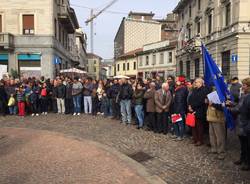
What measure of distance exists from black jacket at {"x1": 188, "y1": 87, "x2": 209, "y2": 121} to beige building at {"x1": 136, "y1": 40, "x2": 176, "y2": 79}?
143ft

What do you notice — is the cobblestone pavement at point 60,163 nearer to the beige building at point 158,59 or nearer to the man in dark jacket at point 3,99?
the man in dark jacket at point 3,99

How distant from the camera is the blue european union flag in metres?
7.73

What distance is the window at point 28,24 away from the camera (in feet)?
91.9

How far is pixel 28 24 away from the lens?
1104 inches

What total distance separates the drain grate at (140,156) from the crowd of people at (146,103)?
65.3 inches

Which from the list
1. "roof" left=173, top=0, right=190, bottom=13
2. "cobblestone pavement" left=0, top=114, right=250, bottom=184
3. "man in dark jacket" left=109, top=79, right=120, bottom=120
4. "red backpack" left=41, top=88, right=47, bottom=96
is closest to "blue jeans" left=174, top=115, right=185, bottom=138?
"cobblestone pavement" left=0, top=114, right=250, bottom=184

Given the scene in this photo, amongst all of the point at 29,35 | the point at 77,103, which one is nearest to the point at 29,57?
the point at 29,35

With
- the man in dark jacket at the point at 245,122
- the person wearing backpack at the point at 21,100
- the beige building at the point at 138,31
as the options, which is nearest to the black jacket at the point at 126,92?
the person wearing backpack at the point at 21,100

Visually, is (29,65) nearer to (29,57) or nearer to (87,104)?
(29,57)

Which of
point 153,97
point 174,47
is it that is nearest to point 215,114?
point 153,97

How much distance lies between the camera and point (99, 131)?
11.4 metres

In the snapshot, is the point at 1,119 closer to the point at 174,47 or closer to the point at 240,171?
the point at 240,171

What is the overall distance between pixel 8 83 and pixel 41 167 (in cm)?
986

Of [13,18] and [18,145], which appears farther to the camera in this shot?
[13,18]
